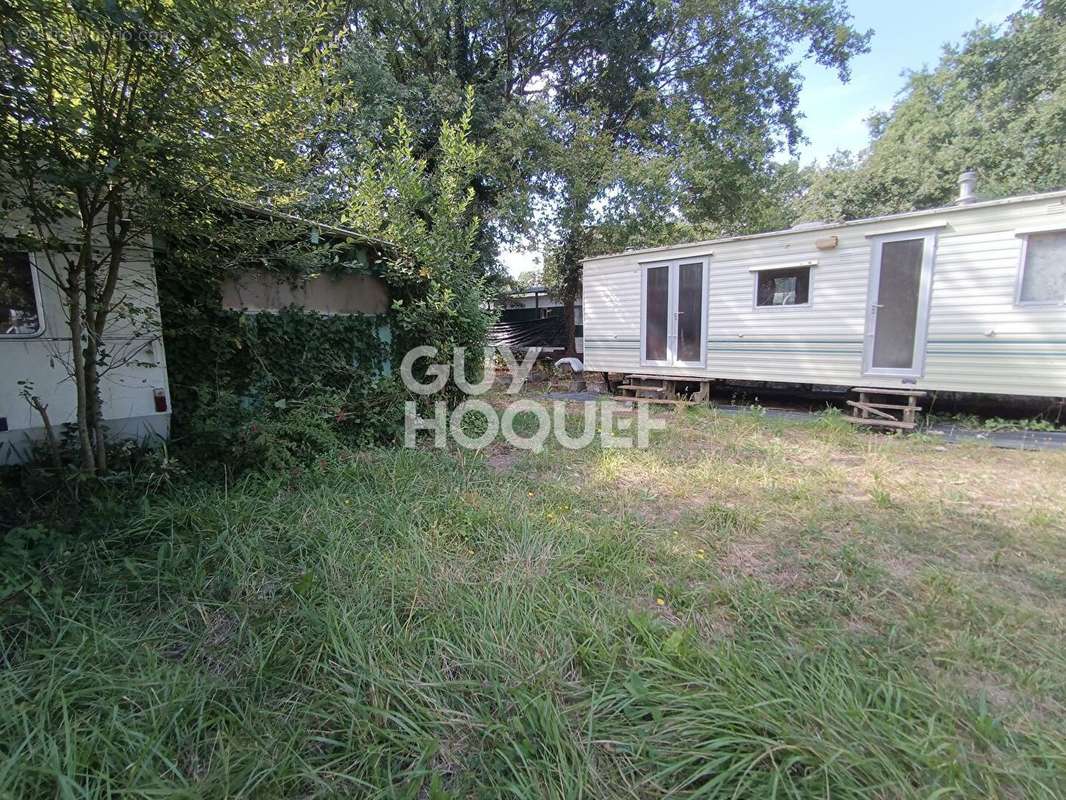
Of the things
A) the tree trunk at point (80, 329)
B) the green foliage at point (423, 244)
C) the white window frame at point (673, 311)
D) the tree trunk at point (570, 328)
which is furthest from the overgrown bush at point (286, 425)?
the tree trunk at point (570, 328)

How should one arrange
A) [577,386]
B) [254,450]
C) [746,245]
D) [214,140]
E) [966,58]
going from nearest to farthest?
[214,140]
[254,450]
[746,245]
[577,386]
[966,58]

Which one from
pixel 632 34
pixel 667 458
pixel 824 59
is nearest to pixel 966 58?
pixel 824 59

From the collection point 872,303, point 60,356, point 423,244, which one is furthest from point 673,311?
point 60,356

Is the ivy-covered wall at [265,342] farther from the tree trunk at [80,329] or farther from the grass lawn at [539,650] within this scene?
the grass lawn at [539,650]

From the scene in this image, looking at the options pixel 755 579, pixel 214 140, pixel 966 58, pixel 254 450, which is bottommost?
pixel 755 579

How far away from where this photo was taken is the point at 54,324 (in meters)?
3.17

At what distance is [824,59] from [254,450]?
1541 centimetres

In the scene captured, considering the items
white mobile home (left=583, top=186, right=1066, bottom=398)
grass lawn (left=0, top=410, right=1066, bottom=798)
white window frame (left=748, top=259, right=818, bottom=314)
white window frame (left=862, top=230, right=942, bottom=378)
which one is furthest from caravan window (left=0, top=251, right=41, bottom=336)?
white window frame (left=862, top=230, right=942, bottom=378)

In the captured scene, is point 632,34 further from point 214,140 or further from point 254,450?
point 254,450

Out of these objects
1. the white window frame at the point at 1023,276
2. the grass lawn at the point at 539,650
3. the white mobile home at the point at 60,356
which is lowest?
the grass lawn at the point at 539,650

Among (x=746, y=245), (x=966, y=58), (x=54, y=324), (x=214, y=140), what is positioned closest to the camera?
(x=214, y=140)

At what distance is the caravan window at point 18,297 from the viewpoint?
2992 millimetres

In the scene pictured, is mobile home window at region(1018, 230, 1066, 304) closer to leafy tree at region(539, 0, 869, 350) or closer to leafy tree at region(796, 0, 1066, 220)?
leafy tree at region(539, 0, 869, 350)

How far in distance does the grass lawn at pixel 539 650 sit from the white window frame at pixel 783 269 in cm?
353
